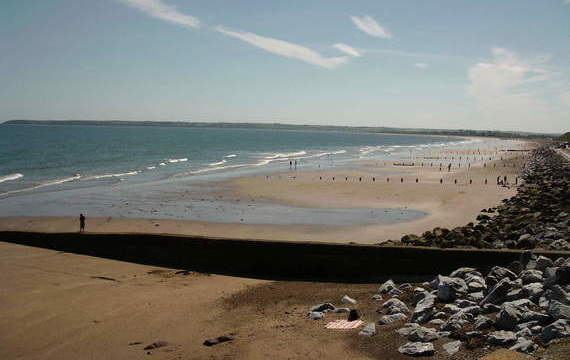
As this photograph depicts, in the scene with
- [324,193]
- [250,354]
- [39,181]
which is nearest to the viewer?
[250,354]

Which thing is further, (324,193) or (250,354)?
(324,193)

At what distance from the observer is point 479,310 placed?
8.80m

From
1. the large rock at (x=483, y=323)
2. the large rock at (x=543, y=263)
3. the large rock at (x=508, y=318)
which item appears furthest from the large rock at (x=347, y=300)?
the large rock at (x=543, y=263)

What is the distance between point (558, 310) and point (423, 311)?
2173mm

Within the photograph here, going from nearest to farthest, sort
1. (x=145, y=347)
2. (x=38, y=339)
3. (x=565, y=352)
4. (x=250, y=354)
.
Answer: (x=565, y=352)
(x=250, y=354)
(x=145, y=347)
(x=38, y=339)

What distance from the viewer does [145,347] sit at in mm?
9117

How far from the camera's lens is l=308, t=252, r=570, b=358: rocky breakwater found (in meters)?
7.52

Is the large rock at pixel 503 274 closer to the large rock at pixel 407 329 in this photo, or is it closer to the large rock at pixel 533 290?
the large rock at pixel 533 290

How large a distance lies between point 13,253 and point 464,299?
13.9 metres

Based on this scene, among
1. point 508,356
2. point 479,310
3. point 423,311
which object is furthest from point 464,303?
point 508,356

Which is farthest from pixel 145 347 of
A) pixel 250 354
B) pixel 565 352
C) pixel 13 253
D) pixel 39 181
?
pixel 39 181

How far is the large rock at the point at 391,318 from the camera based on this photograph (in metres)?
9.10

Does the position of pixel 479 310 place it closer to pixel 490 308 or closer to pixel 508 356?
pixel 490 308

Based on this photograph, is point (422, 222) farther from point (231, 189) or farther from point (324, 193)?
point (231, 189)
